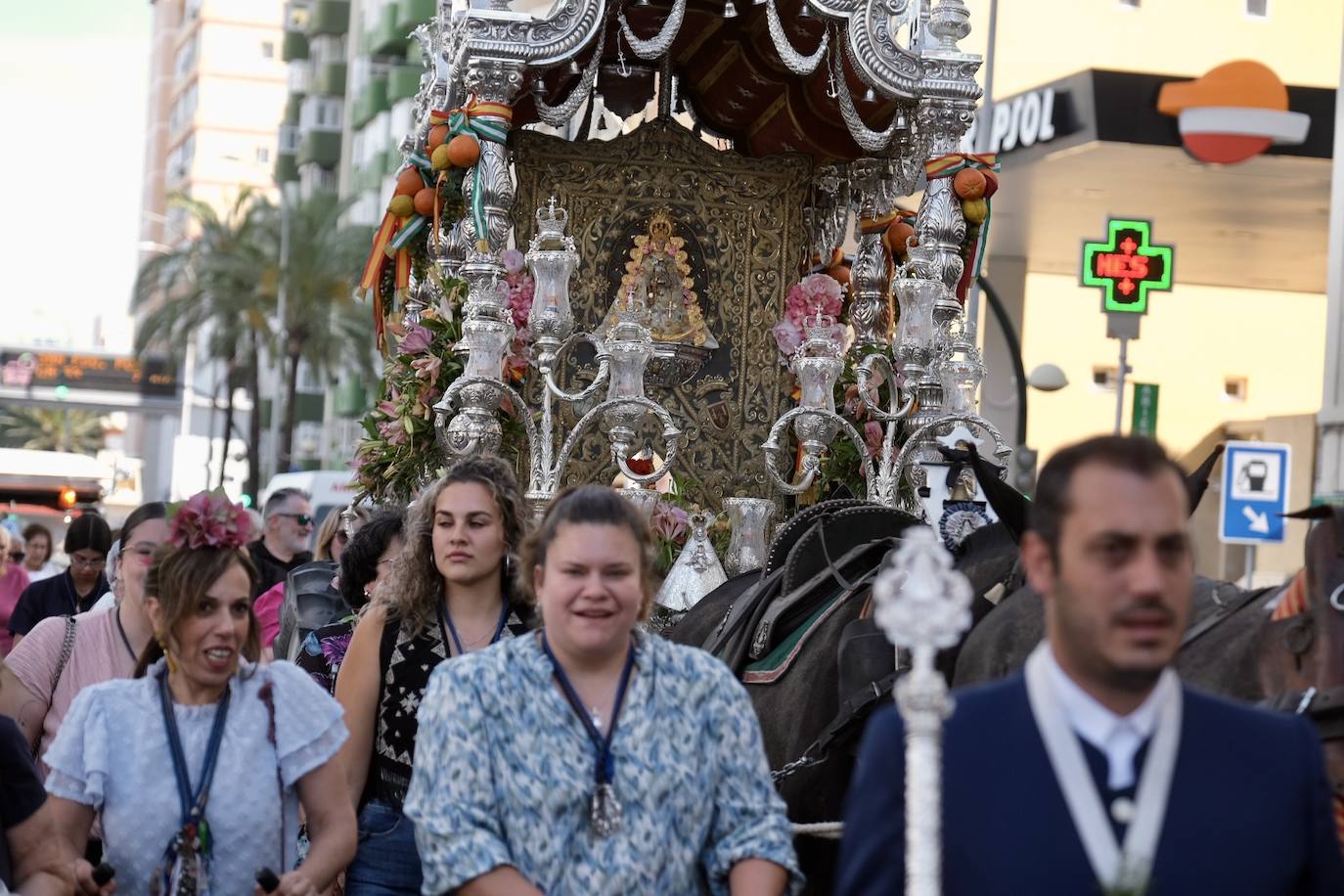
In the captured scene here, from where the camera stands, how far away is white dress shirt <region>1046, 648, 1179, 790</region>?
9.74 ft

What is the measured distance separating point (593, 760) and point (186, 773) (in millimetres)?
1144

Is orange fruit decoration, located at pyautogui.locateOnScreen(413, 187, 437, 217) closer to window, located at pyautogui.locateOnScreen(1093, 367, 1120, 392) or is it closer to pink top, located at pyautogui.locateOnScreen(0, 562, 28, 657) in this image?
pink top, located at pyautogui.locateOnScreen(0, 562, 28, 657)

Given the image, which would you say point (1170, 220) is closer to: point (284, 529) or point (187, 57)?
point (284, 529)

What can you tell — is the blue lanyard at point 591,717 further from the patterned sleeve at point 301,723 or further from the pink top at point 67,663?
the pink top at point 67,663

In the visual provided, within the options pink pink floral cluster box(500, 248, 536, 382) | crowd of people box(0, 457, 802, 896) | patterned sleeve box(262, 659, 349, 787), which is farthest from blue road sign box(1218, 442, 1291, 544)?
patterned sleeve box(262, 659, 349, 787)

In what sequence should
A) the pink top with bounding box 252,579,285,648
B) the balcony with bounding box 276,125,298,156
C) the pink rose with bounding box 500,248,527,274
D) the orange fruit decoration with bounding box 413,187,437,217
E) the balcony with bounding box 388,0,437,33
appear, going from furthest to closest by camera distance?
the balcony with bounding box 276,125,298,156 < the balcony with bounding box 388,0,437,33 < the orange fruit decoration with bounding box 413,187,437,217 < the pink rose with bounding box 500,248,527,274 < the pink top with bounding box 252,579,285,648

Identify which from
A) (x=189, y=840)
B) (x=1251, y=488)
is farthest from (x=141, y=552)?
(x=1251, y=488)

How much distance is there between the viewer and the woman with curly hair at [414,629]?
5594 mm

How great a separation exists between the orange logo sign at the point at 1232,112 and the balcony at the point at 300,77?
51.1 meters

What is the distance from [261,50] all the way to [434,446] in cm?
8500

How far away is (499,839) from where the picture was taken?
13.5 feet

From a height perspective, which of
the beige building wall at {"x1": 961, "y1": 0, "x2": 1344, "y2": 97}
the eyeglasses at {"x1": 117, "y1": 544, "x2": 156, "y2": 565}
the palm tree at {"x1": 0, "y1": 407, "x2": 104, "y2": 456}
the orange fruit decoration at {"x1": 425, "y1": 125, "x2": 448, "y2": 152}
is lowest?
the palm tree at {"x1": 0, "y1": 407, "x2": 104, "y2": 456}

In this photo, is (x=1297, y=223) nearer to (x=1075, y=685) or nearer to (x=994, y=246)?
(x=994, y=246)

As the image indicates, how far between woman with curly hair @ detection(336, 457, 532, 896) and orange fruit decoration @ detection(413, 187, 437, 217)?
6751mm
